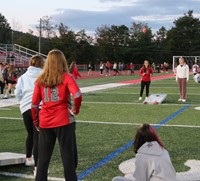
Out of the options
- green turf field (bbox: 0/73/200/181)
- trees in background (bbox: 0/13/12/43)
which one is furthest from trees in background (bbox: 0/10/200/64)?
green turf field (bbox: 0/73/200/181)

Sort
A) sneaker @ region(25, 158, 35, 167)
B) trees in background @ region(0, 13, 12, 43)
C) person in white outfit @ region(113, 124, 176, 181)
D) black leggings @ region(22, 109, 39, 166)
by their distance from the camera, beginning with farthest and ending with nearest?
trees in background @ region(0, 13, 12, 43) < sneaker @ region(25, 158, 35, 167) < black leggings @ region(22, 109, 39, 166) < person in white outfit @ region(113, 124, 176, 181)

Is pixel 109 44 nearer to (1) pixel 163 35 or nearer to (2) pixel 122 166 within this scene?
(1) pixel 163 35

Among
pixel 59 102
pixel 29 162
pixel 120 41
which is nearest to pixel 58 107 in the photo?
pixel 59 102

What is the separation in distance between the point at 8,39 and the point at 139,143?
97759 mm

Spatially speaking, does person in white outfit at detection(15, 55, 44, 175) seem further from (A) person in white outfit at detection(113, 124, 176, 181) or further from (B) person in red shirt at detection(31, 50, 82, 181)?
(A) person in white outfit at detection(113, 124, 176, 181)

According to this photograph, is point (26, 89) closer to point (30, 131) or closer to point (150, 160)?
point (30, 131)

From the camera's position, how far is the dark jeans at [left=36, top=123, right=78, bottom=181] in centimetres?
452

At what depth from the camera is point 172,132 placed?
860 cm

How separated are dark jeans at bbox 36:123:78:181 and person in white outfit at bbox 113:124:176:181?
0.94m

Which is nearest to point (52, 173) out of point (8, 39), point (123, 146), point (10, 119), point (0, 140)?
point (123, 146)

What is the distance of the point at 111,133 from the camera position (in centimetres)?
862

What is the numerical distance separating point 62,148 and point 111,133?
163 inches

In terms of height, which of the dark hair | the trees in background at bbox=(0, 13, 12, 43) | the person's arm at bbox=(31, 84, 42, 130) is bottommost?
the dark hair

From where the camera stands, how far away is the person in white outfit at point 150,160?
3.84m
